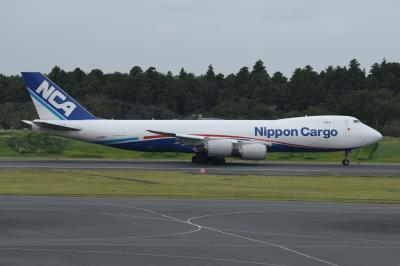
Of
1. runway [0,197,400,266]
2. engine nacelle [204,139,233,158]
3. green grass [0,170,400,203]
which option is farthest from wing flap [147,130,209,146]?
runway [0,197,400,266]

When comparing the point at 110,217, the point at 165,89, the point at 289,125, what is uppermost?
the point at 165,89

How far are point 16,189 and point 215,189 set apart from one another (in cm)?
864

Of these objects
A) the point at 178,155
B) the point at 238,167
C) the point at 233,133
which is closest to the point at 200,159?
the point at 233,133

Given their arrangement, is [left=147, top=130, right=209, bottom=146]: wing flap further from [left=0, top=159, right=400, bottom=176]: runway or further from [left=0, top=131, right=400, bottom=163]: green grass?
[left=0, top=131, right=400, bottom=163]: green grass

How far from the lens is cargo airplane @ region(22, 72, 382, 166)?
5478cm

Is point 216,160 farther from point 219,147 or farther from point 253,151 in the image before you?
point 253,151

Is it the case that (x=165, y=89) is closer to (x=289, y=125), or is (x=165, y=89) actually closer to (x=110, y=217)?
(x=289, y=125)

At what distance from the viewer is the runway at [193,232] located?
17.6 metres

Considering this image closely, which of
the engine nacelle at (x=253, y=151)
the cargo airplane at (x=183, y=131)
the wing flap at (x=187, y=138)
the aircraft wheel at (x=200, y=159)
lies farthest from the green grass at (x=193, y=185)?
the aircraft wheel at (x=200, y=159)

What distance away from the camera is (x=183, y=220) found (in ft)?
79.7

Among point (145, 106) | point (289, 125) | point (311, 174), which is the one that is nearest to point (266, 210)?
point (311, 174)

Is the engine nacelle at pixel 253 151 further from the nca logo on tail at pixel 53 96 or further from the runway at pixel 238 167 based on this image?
the nca logo on tail at pixel 53 96

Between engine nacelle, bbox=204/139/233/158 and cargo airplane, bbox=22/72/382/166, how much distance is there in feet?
1.75

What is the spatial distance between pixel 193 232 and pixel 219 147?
31.6m
